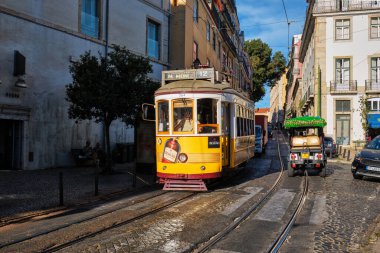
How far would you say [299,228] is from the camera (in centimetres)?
728

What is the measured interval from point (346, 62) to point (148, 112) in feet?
99.9

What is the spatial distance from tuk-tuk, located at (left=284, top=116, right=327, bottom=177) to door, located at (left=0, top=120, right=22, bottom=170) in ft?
36.9

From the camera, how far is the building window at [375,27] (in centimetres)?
3697

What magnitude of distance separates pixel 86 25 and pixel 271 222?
1601 cm

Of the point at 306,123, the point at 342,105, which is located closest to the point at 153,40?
the point at 306,123

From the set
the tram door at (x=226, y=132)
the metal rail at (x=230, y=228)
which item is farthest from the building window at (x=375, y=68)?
the metal rail at (x=230, y=228)

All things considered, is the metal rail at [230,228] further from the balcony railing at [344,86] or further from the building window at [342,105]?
the balcony railing at [344,86]

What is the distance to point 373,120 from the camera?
34.4 metres

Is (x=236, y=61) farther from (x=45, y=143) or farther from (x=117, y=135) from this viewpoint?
(x=45, y=143)

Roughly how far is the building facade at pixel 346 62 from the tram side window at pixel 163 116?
27.1m

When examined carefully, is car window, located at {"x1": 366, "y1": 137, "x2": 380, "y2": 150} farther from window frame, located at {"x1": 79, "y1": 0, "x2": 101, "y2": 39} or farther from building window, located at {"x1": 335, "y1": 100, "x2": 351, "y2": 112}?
building window, located at {"x1": 335, "y1": 100, "x2": 351, "y2": 112}

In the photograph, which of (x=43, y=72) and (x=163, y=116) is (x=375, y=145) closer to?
(x=163, y=116)

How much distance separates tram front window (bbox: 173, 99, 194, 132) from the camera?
11.3m

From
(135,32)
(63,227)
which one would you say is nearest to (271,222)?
(63,227)
